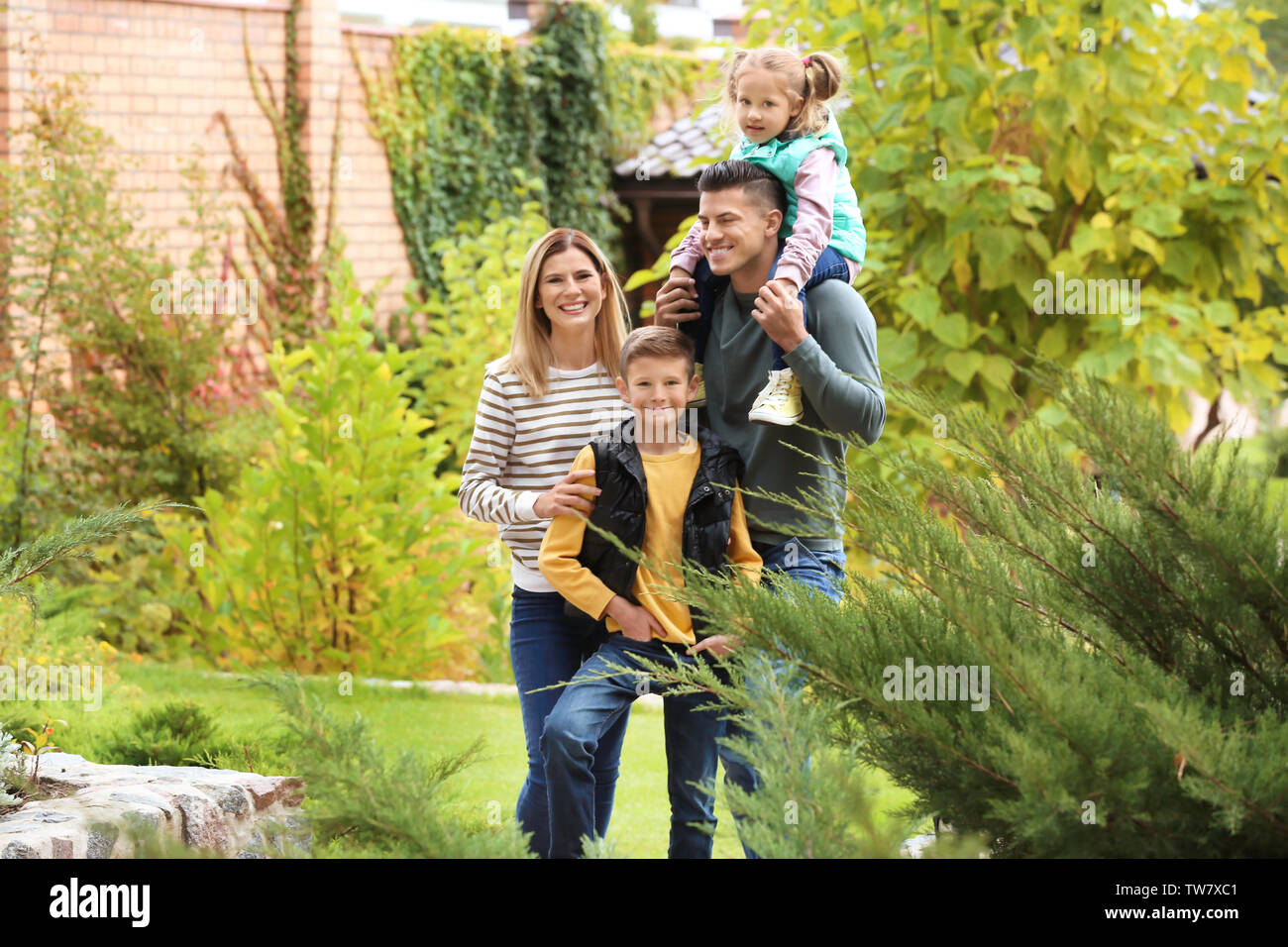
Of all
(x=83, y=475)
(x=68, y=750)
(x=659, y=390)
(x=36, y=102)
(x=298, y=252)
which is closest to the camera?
(x=659, y=390)

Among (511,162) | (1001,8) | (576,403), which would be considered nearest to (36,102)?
(511,162)

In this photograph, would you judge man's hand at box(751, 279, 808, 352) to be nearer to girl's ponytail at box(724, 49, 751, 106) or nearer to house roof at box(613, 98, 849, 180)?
girl's ponytail at box(724, 49, 751, 106)

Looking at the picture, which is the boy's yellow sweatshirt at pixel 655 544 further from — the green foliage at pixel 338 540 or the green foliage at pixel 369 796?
the green foliage at pixel 338 540

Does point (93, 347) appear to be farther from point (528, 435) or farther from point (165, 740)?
point (528, 435)

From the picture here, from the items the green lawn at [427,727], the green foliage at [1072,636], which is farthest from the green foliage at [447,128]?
the green foliage at [1072,636]

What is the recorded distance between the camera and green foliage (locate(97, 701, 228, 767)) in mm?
3604

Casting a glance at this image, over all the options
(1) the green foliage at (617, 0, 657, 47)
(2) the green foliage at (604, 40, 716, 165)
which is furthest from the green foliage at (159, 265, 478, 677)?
(1) the green foliage at (617, 0, 657, 47)

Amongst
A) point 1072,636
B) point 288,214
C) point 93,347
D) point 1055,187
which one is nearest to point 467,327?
point 288,214

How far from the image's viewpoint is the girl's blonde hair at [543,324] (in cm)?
254

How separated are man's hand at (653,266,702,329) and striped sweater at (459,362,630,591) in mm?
241

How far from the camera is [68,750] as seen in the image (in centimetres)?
367

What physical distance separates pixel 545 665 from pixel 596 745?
303 mm
